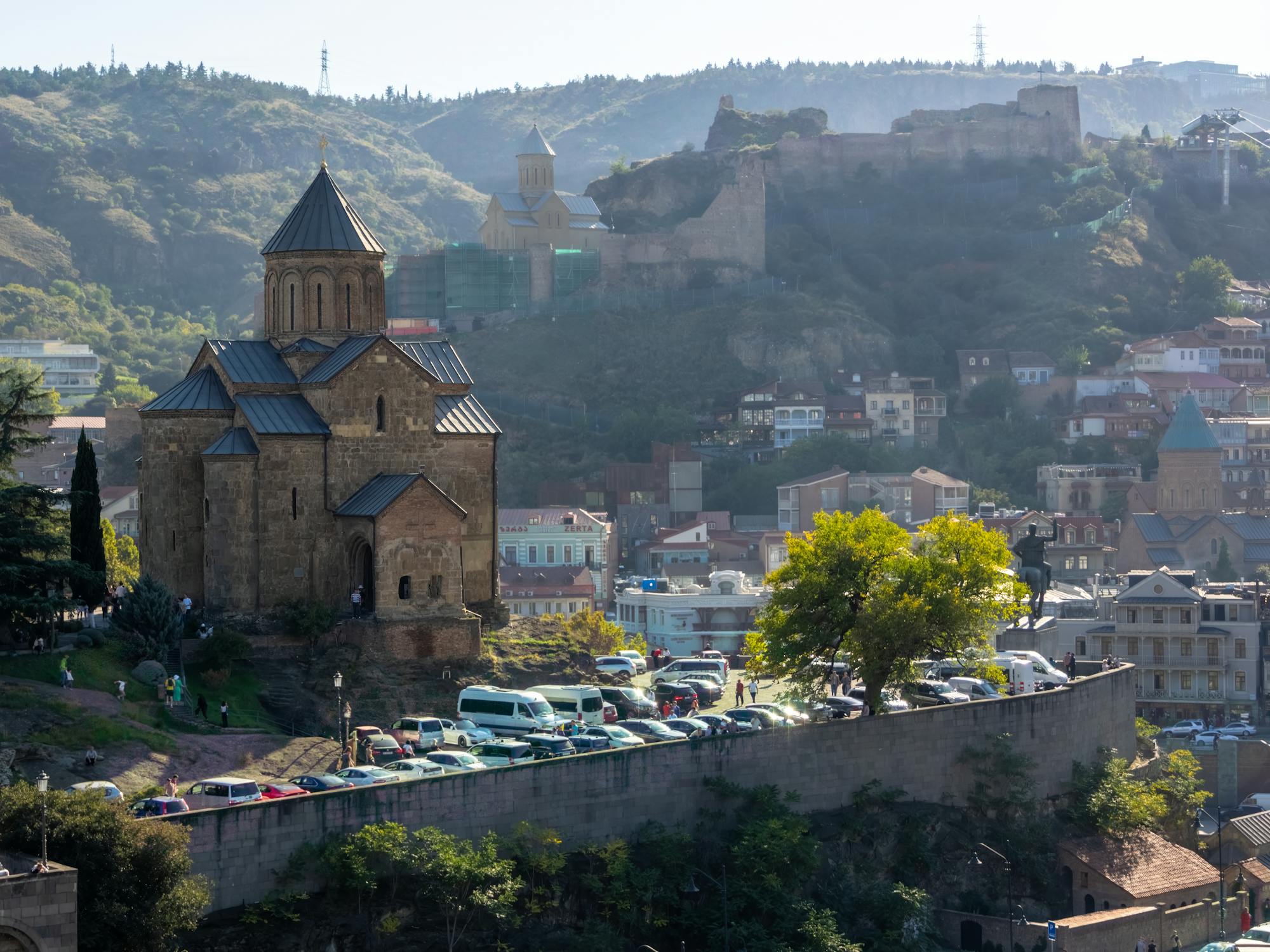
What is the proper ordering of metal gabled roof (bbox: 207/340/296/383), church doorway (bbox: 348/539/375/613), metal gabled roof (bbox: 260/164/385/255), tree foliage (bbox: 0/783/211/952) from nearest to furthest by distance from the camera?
tree foliage (bbox: 0/783/211/952), church doorway (bbox: 348/539/375/613), metal gabled roof (bbox: 207/340/296/383), metal gabled roof (bbox: 260/164/385/255)

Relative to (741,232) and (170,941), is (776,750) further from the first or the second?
(741,232)

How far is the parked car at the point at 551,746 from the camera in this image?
1590 inches

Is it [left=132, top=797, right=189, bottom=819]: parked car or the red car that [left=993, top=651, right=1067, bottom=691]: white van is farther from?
[left=132, top=797, right=189, bottom=819]: parked car

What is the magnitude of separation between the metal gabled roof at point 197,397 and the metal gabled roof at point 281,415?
54 cm

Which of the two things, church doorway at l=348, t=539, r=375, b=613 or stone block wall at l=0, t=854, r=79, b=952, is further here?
church doorway at l=348, t=539, r=375, b=613

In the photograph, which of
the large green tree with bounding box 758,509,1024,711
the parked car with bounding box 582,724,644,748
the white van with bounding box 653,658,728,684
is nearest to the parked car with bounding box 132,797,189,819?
the parked car with bounding box 582,724,644,748

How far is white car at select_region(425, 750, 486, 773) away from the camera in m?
39.2

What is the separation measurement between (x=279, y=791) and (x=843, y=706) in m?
14.1

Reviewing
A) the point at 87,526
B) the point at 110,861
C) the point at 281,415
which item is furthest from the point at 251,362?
the point at 110,861

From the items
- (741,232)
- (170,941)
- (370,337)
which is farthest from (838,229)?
(170,941)

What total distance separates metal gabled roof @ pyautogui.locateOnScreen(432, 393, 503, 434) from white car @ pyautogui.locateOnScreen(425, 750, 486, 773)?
11318 mm

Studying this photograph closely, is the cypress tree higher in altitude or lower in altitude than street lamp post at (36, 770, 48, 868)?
higher

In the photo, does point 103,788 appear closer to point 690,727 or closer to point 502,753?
point 502,753

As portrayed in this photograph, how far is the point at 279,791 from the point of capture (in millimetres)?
36906
